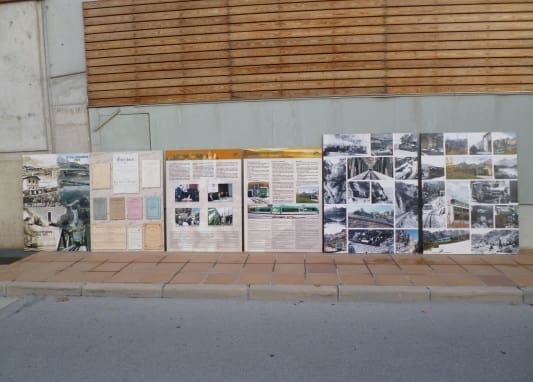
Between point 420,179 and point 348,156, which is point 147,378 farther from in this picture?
point 420,179

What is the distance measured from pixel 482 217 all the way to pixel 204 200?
181 inches

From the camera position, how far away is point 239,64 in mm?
7383

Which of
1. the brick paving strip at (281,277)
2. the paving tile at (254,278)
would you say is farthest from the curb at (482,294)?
the paving tile at (254,278)

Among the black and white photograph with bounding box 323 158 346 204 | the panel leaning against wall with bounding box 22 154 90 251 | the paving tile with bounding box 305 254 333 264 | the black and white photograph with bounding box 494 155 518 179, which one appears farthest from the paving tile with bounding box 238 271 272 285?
the black and white photograph with bounding box 494 155 518 179

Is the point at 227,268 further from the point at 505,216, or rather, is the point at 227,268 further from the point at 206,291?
the point at 505,216

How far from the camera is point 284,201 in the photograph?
704 centimetres

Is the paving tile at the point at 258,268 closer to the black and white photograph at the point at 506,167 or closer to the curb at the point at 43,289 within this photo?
the curb at the point at 43,289

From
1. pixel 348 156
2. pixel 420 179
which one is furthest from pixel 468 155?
pixel 348 156

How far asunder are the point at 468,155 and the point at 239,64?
416 centimetres

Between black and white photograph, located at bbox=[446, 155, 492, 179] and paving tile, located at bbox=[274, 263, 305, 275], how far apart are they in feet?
9.56

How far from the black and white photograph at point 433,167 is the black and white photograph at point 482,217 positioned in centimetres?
76

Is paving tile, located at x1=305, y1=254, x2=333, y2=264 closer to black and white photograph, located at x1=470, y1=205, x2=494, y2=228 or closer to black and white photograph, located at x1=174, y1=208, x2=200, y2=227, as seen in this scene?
black and white photograph, located at x1=174, y1=208, x2=200, y2=227

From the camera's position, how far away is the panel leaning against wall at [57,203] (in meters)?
7.49

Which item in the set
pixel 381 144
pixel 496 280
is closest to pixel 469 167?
pixel 381 144
